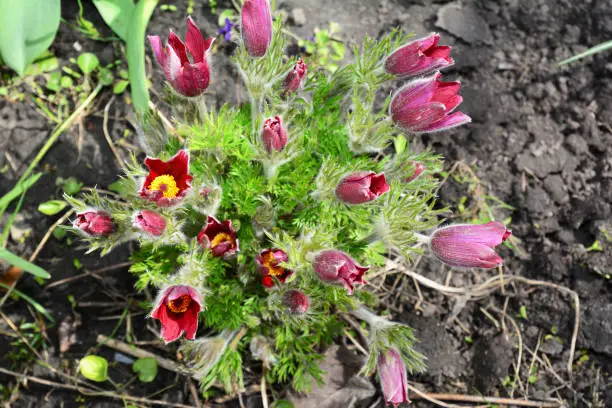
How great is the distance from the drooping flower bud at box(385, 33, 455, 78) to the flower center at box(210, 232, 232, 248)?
800 mm

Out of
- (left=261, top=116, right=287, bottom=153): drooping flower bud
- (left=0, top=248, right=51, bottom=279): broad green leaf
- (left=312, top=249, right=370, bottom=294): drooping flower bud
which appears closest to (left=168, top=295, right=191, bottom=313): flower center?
(left=312, top=249, right=370, bottom=294): drooping flower bud

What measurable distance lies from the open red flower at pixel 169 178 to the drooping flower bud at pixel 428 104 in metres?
0.71

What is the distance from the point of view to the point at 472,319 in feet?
8.81

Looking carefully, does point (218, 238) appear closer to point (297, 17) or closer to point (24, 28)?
point (24, 28)

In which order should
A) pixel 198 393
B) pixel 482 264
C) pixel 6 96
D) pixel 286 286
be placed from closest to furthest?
pixel 482 264 → pixel 286 286 → pixel 198 393 → pixel 6 96

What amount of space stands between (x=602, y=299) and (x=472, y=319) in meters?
0.64

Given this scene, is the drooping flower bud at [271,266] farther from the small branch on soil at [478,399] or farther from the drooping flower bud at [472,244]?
the small branch on soil at [478,399]

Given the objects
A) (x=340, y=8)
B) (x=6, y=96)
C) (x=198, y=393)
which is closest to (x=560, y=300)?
(x=198, y=393)

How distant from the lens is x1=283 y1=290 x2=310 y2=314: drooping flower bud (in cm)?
178

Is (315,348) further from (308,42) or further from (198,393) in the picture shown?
(308,42)

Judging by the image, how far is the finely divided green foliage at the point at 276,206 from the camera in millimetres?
1793

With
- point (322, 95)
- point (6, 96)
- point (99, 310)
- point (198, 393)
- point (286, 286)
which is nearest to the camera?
point (286, 286)

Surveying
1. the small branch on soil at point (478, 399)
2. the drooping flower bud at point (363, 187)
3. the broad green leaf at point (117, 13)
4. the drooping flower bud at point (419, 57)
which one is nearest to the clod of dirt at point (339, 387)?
the small branch on soil at point (478, 399)

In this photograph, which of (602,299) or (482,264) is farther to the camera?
(602,299)
